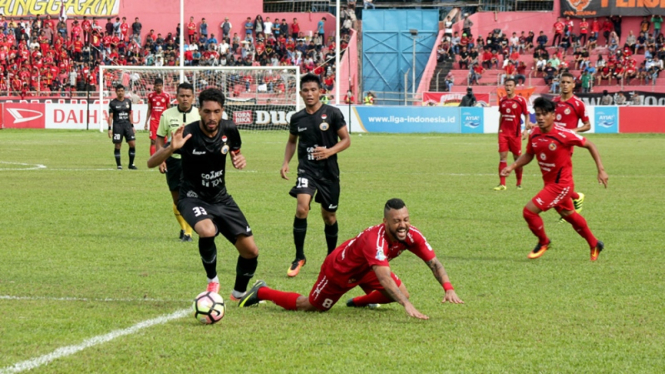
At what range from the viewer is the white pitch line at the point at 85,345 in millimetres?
6095

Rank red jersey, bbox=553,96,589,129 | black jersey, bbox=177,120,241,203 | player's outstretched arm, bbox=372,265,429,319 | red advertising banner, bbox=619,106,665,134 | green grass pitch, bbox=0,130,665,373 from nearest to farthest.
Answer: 1. green grass pitch, bbox=0,130,665,373
2. player's outstretched arm, bbox=372,265,429,319
3. black jersey, bbox=177,120,241,203
4. red jersey, bbox=553,96,589,129
5. red advertising banner, bbox=619,106,665,134

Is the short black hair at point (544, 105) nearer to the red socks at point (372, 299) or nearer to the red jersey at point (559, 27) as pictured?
the red socks at point (372, 299)

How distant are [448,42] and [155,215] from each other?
40.5 metres

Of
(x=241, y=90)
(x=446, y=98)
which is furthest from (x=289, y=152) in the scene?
(x=446, y=98)

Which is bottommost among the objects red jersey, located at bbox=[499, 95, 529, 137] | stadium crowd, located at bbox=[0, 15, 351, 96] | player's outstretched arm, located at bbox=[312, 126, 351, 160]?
player's outstretched arm, located at bbox=[312, 126, 351, 160]

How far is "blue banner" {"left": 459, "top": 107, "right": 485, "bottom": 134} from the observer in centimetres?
4359

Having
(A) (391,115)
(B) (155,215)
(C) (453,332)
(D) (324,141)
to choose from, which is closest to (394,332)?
(C) (453,332)

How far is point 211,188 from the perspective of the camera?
8508 mm

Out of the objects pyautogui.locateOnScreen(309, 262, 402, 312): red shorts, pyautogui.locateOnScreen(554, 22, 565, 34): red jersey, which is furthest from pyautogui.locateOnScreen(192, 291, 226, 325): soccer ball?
pyautogui.locateOnScreen(554, 22, 565, 34): red jersey

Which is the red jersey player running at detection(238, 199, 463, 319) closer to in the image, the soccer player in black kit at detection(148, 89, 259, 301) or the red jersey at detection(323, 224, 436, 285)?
the red jersey at detection(323, 224, 436, 285)

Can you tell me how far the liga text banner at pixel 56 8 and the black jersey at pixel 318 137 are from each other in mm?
52024

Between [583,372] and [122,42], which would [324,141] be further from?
[122,42]

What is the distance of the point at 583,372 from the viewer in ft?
19.9

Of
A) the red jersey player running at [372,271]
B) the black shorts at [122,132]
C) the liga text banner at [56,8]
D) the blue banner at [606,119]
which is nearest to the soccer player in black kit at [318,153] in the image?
the red jersey player running at [372,271]
